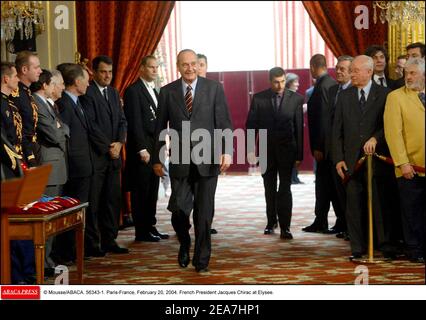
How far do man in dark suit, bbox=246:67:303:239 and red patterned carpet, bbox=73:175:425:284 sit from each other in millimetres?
326

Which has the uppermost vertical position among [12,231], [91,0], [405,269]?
[91,0]

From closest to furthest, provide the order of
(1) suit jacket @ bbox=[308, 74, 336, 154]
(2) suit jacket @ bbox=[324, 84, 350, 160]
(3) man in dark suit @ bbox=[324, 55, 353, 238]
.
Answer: (3) man in dark suit @ bbox=[324, 55, 353, 238], (2) suit jacket @ bbox=[324, 84, 350, 160], (1) suit jacket @ bbox=[308, 74, 336, 154]

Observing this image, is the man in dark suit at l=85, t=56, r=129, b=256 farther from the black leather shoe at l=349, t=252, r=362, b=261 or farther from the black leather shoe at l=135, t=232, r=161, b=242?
the black leather shoe at l=349, t=252, r=362, b=261

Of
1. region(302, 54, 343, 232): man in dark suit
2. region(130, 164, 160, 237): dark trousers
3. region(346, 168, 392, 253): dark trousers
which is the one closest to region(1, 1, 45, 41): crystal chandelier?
region(130, 164, 160, 237): dark trousers

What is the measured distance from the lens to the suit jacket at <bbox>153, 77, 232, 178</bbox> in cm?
521

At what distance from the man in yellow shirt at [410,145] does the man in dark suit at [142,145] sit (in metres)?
2.11

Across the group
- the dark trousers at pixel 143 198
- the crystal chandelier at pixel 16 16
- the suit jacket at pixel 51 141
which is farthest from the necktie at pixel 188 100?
the crystal chandelier at pixel 16 16

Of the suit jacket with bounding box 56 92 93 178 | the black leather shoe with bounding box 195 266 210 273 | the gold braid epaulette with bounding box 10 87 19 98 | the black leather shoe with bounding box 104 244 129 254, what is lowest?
the black leather shoe with bounding box 104 244 129 254

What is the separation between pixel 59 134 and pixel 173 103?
0.73 m

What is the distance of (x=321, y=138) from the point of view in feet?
22.7

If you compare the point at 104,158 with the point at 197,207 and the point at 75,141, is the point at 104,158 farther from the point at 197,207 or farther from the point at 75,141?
the point at 197,207

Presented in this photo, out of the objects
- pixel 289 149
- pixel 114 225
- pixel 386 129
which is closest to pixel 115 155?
pixel 114 225
